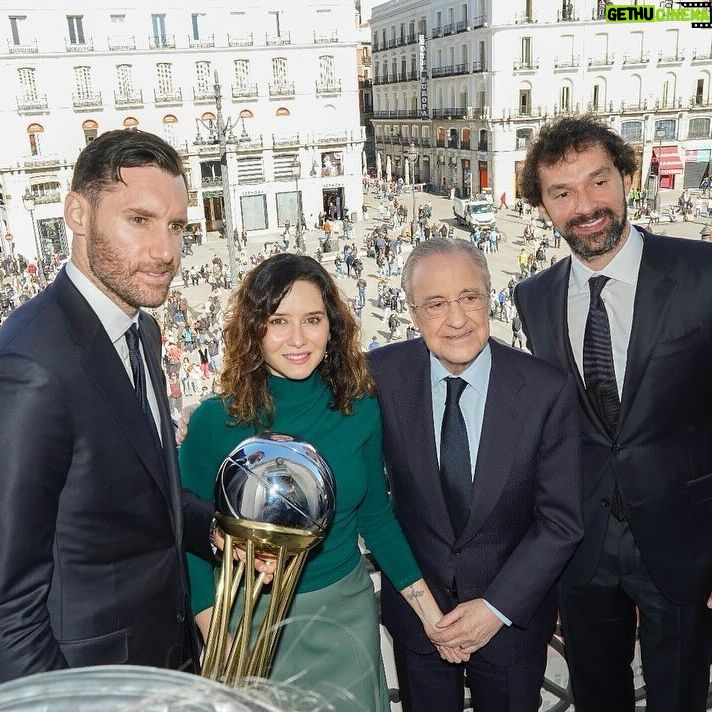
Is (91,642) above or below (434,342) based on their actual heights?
below

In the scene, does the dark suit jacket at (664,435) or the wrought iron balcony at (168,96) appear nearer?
the dark suit jacket at (664,435)

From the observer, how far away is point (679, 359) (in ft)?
8.02

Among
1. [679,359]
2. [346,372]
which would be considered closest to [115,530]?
[346,372]

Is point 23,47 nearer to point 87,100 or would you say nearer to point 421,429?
point 87,100

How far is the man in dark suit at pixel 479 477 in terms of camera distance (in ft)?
7.77

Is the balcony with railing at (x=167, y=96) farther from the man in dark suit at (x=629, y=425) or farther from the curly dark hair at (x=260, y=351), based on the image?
the curly dark hair at (x=260, y=351)

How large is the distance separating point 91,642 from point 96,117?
32.4 m

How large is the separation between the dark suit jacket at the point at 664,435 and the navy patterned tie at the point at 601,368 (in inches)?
1.2

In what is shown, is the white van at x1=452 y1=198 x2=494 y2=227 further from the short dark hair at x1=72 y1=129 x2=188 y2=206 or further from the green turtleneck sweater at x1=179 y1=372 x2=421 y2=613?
the short dark hair at x1=72 y1=129 x2=188 y2=206

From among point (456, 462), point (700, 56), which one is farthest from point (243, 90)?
point (456, 462)

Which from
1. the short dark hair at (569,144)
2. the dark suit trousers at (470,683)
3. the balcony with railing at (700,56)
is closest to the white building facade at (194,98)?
the balcony with railing at (700,56)

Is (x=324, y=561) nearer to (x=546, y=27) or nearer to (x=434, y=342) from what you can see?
(x=434, y=342)

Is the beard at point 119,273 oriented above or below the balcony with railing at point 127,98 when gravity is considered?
below

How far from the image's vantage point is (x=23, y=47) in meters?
29.0
